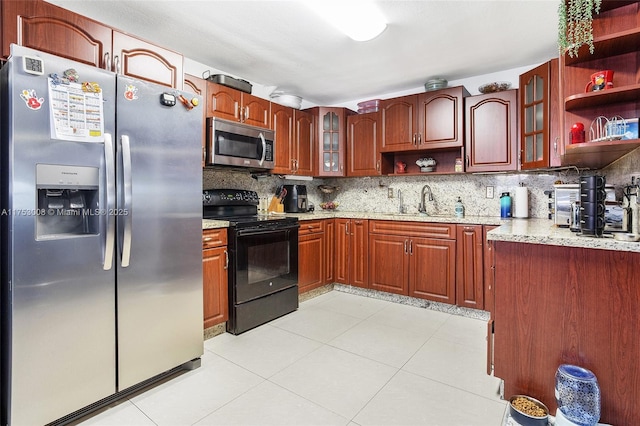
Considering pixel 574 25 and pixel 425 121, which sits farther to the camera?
pixel 425 121

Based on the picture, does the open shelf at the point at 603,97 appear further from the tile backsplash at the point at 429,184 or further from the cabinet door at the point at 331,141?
the cabinet door at the point at 331,141

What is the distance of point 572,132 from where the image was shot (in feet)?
6.10

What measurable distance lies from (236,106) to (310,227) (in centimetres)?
145

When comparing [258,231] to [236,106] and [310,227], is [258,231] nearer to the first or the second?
[310,227]

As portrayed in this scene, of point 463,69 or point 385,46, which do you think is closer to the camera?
point 385,46

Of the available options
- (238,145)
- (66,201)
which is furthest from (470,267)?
(66,201)

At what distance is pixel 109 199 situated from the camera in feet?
5.50

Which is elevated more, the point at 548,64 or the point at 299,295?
the point at 548,64

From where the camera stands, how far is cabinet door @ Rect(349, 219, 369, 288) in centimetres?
370

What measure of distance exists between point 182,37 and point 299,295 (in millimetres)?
2662

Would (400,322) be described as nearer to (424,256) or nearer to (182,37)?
(424,256)

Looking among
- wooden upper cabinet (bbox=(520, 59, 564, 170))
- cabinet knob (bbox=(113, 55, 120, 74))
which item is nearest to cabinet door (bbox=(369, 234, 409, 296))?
wooden upper cabinet (bbox=(520, 59, 564, 170))

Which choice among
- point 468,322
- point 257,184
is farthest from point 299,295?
point 468,322

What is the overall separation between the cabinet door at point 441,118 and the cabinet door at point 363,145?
54cm
